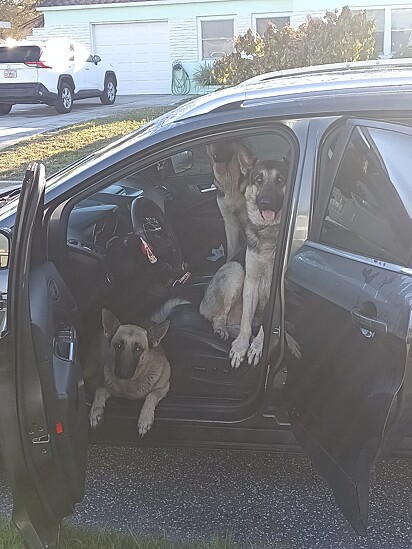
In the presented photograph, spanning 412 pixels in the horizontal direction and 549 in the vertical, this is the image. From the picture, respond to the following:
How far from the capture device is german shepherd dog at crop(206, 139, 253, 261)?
3.96m

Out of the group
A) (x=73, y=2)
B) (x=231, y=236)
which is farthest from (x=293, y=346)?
(x=73, y=2)

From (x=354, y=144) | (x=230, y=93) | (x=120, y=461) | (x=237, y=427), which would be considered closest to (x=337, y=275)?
(x=354, y=144)

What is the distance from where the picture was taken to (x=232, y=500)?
3.02 m

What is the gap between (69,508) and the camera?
2396 millimetres

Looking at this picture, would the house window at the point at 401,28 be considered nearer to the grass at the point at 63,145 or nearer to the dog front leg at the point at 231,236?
the grass at the point at 63,145

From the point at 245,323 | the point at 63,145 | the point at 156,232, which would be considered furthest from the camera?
the point at 63,145

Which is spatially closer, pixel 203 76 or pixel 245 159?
pixel 245 159

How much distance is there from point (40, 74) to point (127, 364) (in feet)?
47.5

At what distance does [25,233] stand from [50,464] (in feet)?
2.53

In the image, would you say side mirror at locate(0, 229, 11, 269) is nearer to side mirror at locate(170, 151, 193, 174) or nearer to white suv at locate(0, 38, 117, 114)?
side mirror at locate(170, 151, 193, 174)

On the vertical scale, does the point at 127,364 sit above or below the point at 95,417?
above

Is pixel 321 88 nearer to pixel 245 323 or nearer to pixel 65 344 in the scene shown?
pixel 245 323

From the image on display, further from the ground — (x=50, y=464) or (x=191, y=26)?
(x=191, y=26)

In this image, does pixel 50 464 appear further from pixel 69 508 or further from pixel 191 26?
pixel 191 26
